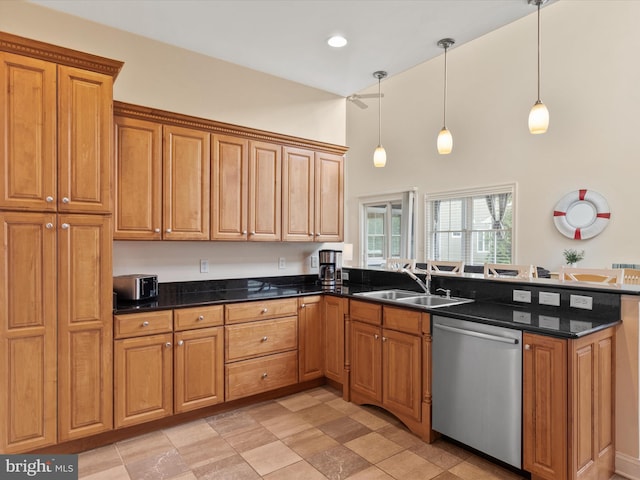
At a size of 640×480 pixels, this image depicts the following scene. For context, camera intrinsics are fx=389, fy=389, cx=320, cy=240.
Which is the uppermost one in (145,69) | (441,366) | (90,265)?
(145,69)

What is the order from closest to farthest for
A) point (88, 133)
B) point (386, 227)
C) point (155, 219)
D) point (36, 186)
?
point (36, 186)
point (88, 133)
point (155, 219)
point (386, 227)

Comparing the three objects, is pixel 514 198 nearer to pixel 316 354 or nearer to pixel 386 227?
pixel 386 227

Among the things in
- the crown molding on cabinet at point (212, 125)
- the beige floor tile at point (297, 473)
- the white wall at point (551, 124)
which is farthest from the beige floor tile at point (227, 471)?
the white wall at point (551, 124)

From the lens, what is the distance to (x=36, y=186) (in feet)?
7.44

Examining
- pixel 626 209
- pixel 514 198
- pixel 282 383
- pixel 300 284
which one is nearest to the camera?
pixel 282 383

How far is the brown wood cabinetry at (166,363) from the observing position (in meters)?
2.56

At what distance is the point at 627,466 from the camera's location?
2.21m

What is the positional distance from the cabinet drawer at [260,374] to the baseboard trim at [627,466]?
2229 millimetres

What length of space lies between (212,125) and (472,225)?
5251 millimetres

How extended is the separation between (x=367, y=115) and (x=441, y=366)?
7.46m

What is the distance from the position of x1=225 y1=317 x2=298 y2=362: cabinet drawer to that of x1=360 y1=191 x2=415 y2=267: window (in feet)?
16.9

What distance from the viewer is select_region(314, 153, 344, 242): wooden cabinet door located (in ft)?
12.8

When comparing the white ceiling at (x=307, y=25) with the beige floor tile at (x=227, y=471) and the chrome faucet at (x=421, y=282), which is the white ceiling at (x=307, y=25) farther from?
the beige floor tile at (x=227, y=471)

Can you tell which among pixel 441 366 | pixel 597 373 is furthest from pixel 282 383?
pixel 597 373
